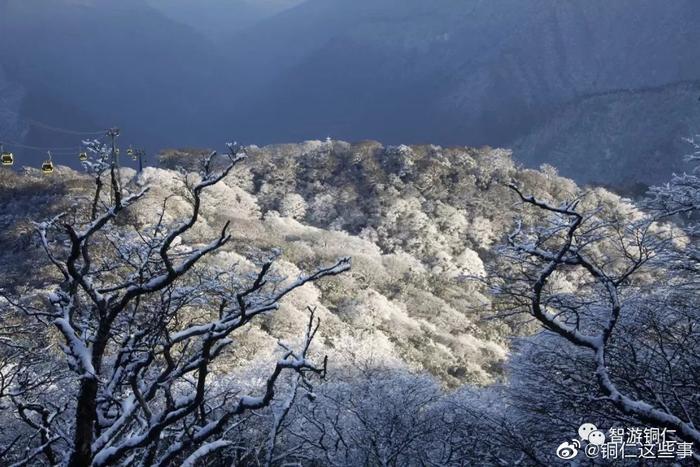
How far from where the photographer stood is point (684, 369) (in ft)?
24.7

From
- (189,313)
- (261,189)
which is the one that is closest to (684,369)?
(189,313)

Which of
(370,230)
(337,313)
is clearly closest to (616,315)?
(337,313)

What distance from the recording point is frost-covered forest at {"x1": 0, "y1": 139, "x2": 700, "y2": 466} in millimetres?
4762

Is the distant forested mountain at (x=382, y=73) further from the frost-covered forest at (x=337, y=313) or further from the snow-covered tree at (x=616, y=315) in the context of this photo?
the snow-covered tree at (x=616, y=315)

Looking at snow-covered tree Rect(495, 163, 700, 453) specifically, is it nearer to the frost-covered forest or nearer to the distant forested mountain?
the frost-covered forest

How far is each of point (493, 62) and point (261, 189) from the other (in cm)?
6902

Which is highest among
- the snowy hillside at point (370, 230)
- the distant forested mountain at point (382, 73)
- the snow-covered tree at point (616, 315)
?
the distant forested mountain at point (382, 73)

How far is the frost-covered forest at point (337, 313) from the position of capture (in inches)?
187

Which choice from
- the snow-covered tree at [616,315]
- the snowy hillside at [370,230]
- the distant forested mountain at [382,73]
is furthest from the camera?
the distant forested mountain at [382,73]

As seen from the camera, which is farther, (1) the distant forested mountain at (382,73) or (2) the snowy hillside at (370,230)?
(1) the distant forested mountain at (382,73)

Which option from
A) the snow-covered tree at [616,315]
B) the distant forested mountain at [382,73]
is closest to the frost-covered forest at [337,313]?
the snow-covered tree at [616,315]

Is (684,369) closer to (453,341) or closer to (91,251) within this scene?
(453,341)

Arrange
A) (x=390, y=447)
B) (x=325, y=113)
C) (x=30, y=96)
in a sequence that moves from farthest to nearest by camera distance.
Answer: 1. (x=325, y=113)
2. (x=30, y=96)
3. (x=390, y=447)

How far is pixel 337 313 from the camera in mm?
19484
